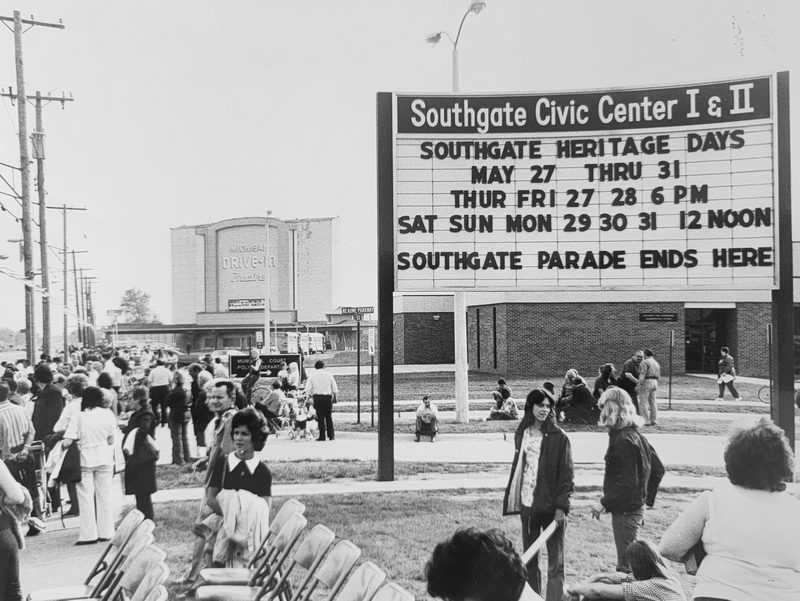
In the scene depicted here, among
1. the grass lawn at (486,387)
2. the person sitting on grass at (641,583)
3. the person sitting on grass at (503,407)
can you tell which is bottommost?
the grass lawn at (486,387)

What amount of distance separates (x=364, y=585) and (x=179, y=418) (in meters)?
9.12

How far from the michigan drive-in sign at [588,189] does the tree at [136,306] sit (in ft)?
462

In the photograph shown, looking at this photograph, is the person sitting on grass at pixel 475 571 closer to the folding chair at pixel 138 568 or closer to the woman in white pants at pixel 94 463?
the folding chair at pixel 138 568

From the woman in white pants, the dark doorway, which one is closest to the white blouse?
the woman in white pants

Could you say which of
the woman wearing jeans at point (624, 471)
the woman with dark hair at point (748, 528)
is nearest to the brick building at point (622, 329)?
the woman wearing jeans at point (624, 471)

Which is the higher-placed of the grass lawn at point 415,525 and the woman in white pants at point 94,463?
the woman in white pants at point 94,463

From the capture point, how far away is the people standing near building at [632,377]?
16203 mm

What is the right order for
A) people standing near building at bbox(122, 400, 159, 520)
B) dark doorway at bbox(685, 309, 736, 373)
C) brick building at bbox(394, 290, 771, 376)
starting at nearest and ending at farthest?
1. people standing near building at bbox(122, 400, 159, 520)
2. brick building at bbox(394, 290, 771, 376)
3. dark doorway at bbox(685, 309, 736, 373)

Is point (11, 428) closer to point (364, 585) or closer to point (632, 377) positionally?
point (364, 585)

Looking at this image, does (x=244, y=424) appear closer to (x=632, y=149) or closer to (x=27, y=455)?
(x=27, y=455)

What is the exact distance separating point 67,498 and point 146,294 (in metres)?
146

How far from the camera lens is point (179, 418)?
12703 millimetres

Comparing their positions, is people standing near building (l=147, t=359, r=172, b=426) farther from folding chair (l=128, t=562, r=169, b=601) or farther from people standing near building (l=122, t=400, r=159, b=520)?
folding chair (l=128, t=562, r=169, b=601)

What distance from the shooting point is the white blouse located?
8320mm
